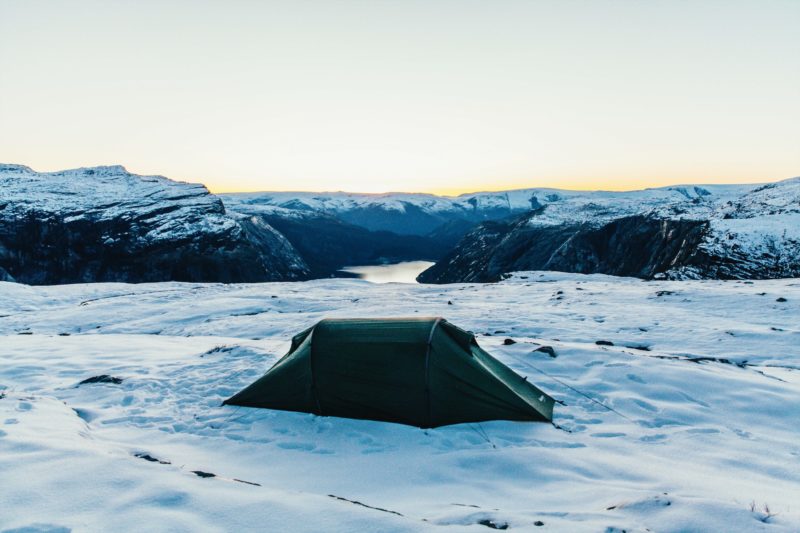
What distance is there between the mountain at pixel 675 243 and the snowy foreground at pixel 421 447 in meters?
25.9

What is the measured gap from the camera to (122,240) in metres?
80.6

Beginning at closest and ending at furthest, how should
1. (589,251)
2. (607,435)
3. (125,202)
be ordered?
1. (607,435)
2. (589,251)
3. (125,202)

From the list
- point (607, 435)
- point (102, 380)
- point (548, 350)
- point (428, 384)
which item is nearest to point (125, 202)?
point (102, 380)

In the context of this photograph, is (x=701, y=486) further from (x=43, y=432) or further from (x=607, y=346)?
(x=43, y=432)

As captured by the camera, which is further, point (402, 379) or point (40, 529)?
point (402, 379)

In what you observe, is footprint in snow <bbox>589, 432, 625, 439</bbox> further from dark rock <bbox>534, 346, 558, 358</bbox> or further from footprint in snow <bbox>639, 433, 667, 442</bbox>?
dark rock <bbox>534, 346, 558, 358</bbox>

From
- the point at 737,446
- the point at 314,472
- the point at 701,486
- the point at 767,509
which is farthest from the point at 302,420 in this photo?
the point at 737,446

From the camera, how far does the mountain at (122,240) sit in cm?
7631

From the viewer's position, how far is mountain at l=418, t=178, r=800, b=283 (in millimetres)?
35812

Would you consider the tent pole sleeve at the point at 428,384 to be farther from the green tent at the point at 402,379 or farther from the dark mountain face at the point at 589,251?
the dark mountain face at the point at 589,251

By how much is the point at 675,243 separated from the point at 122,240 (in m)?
85.5

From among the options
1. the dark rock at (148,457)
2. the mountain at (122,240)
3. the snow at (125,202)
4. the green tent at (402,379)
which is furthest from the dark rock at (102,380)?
the snow at (125,202)

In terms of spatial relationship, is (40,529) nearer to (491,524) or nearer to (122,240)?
(491,524)

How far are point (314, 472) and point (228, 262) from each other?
78.8 m
